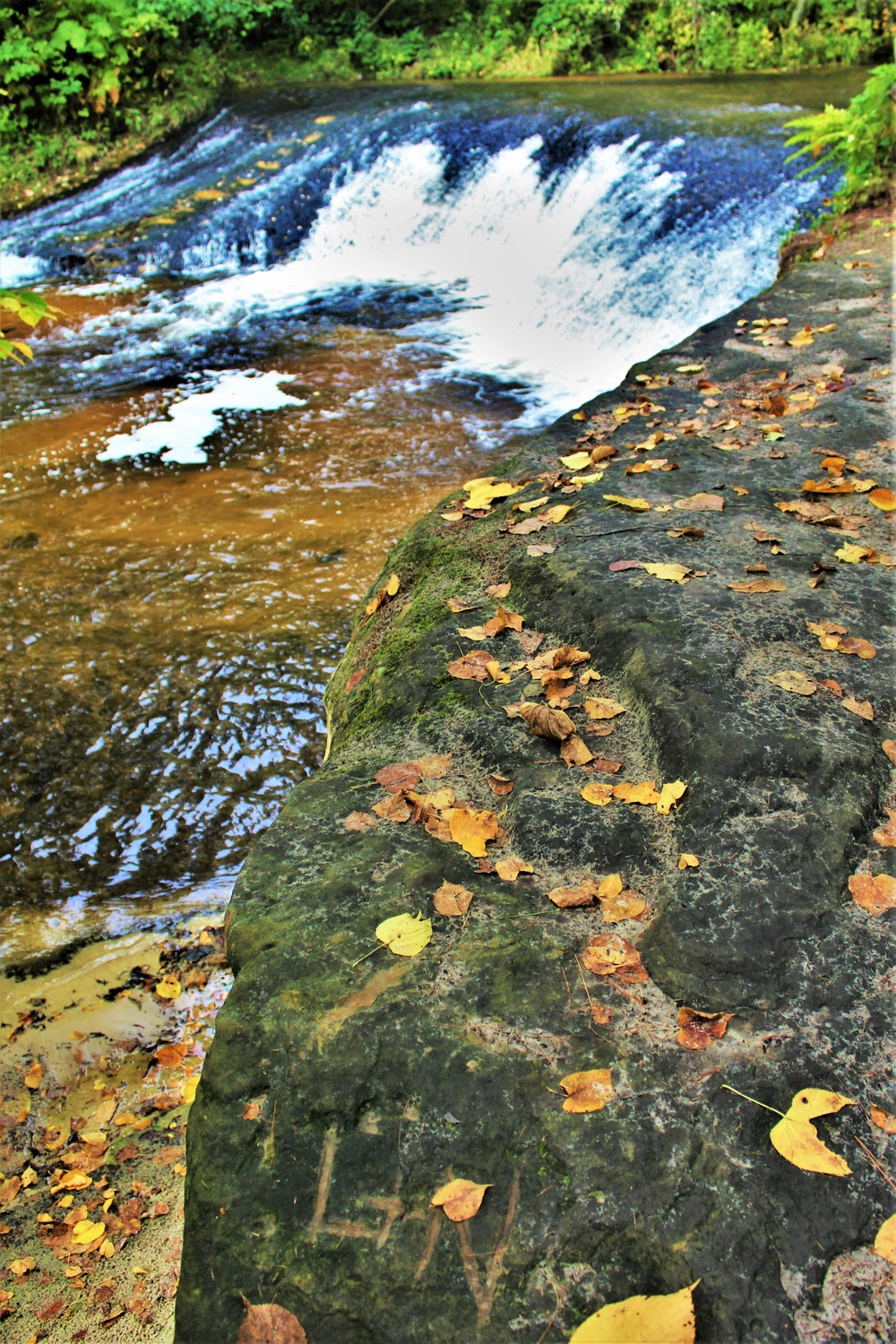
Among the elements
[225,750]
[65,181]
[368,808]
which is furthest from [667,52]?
[368,808]

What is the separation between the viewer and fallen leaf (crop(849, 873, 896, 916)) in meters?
1.50

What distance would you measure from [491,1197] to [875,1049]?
23.0 inches

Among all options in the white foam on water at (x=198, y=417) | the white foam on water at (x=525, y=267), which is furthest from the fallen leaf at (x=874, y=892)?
the white foam on water at (x=525, y=267)

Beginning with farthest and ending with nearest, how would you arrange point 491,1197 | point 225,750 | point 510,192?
point 510,192 < point 225,750 < point 491,1197

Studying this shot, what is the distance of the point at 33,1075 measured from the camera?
2221 mm

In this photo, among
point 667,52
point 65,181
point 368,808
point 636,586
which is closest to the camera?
point 368,808

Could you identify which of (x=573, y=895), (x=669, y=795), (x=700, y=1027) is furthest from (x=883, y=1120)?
(x=669, y=795)

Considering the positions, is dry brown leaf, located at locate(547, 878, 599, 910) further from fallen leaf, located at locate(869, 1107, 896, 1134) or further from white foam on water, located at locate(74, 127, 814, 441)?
white foam on water, located at locate(74, 127, 814, 441)

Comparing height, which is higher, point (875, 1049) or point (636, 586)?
point (636, 586)

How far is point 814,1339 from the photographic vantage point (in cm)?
102

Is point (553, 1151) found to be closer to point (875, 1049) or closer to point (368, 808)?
point (875, 1049)

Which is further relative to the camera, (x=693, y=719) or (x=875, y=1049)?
(x=693, y=719)

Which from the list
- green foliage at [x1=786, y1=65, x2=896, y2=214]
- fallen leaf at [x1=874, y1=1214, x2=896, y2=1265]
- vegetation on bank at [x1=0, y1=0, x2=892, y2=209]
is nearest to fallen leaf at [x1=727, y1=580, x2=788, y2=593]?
fallen leaf at [x1=874, y1=1214, x2=896, y2=1265]

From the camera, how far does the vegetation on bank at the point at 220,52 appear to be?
41.7 feet
